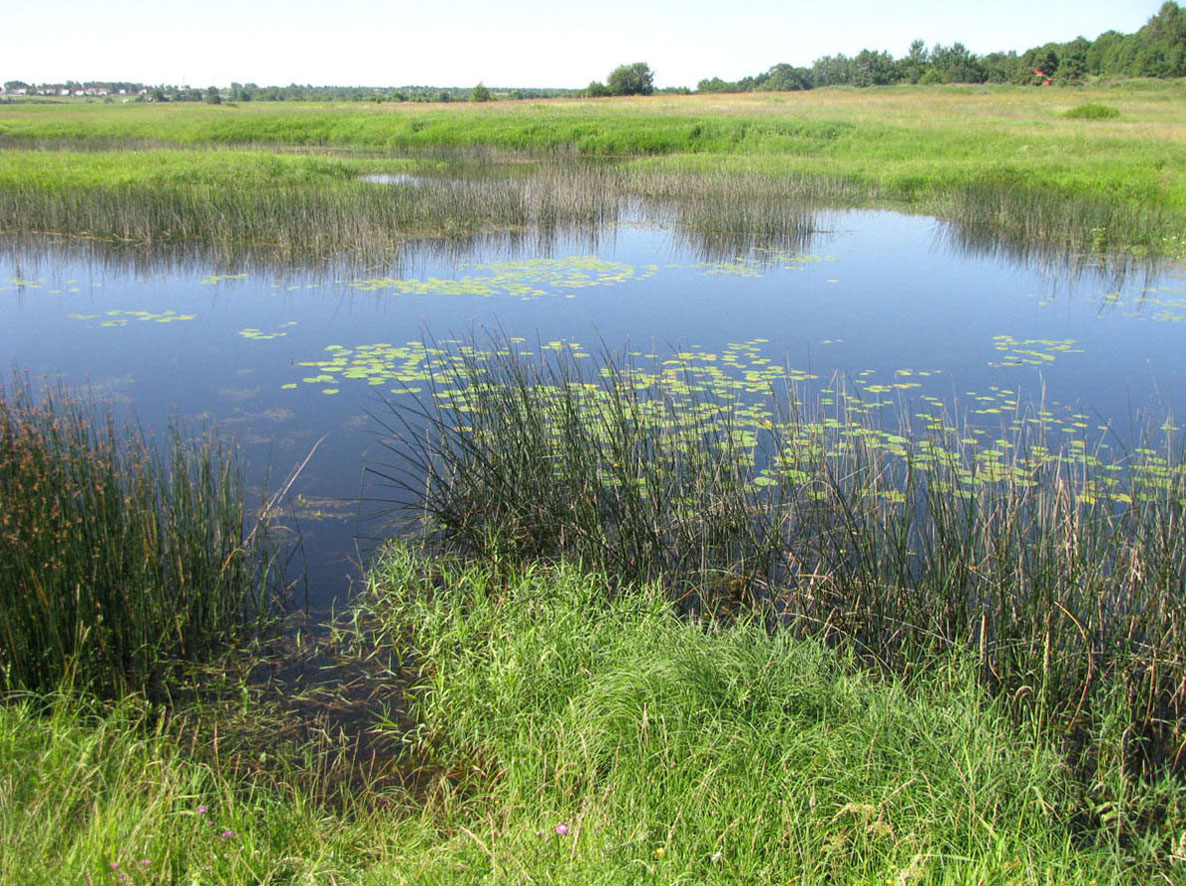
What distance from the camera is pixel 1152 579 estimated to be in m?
2.94

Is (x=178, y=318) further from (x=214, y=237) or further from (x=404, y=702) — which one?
(x=404, y=702)

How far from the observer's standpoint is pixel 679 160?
18844mm

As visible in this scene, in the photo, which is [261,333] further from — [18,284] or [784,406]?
[784,406]

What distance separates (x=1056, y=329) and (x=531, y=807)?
6.89m

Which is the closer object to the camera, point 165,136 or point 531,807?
point 531,807

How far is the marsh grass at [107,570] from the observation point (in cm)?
275

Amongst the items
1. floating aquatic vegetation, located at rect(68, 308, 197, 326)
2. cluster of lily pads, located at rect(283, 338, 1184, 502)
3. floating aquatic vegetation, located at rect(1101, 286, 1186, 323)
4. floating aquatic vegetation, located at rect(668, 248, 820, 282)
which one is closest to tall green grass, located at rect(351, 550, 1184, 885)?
cluster of lily pads, located at rect(283, 338, 1184, 502)

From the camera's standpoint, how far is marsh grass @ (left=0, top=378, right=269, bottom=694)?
275 cm

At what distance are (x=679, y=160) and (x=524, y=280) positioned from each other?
1098 cm

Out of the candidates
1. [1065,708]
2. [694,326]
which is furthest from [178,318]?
[1065,708]

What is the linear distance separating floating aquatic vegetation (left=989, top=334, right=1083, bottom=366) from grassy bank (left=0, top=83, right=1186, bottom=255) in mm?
4503

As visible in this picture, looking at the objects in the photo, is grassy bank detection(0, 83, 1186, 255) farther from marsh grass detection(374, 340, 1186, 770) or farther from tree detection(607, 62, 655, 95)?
tree detection(607, 62, 655, 95)

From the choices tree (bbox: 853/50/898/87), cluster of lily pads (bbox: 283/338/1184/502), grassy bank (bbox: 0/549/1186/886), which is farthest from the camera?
tree (bbox: 853/50/898/87)

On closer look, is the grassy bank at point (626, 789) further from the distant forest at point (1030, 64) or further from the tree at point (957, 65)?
the tree at point (957, 65)
